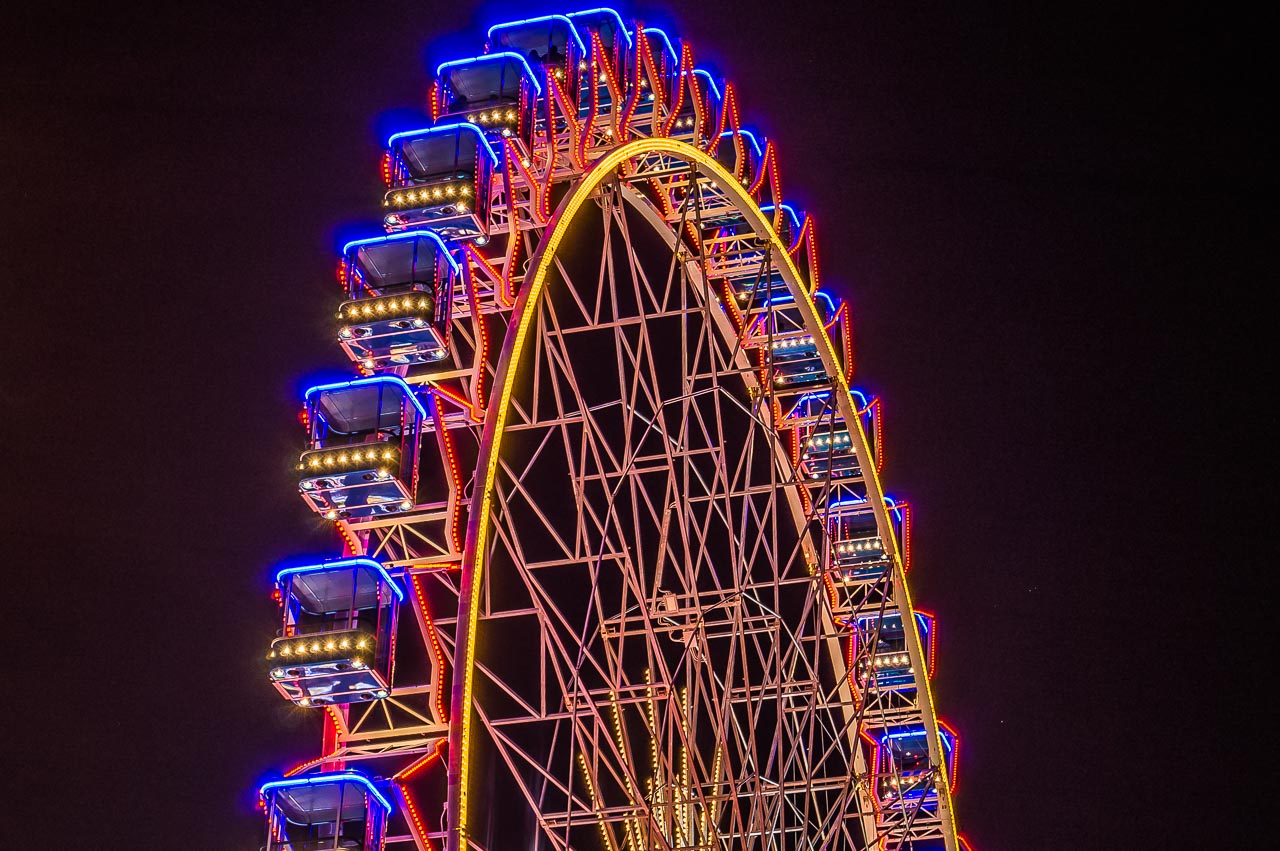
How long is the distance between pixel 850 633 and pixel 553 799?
12.3 m

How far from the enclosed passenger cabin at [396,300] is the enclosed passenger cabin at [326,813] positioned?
4.61 m

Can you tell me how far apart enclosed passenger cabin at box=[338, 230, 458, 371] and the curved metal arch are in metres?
1.10

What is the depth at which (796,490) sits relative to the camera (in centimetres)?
2558

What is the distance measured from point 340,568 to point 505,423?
275cm

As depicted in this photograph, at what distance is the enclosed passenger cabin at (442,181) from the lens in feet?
54.6

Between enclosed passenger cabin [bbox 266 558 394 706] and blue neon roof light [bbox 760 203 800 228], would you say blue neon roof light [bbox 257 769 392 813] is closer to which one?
enclosed passenger cabin [bbox 266 558 394 706]

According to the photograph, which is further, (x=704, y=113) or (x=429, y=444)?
(x=704, y=113)

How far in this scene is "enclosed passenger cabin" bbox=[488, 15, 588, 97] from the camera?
18.7m

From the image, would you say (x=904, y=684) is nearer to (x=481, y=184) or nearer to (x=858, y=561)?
(x=858, y=561)

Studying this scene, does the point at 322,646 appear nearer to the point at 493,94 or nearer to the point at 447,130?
the point at 447,130

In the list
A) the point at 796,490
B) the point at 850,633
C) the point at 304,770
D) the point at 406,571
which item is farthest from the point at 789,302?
the point at 304,770

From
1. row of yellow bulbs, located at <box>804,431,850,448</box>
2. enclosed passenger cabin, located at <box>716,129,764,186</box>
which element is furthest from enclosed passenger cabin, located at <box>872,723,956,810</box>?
enclosed passenger cabin, located at <box>716,129,764,186</box>

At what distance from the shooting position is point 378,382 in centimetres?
1560

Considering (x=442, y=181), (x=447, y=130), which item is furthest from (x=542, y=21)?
(x=442, y=181)
